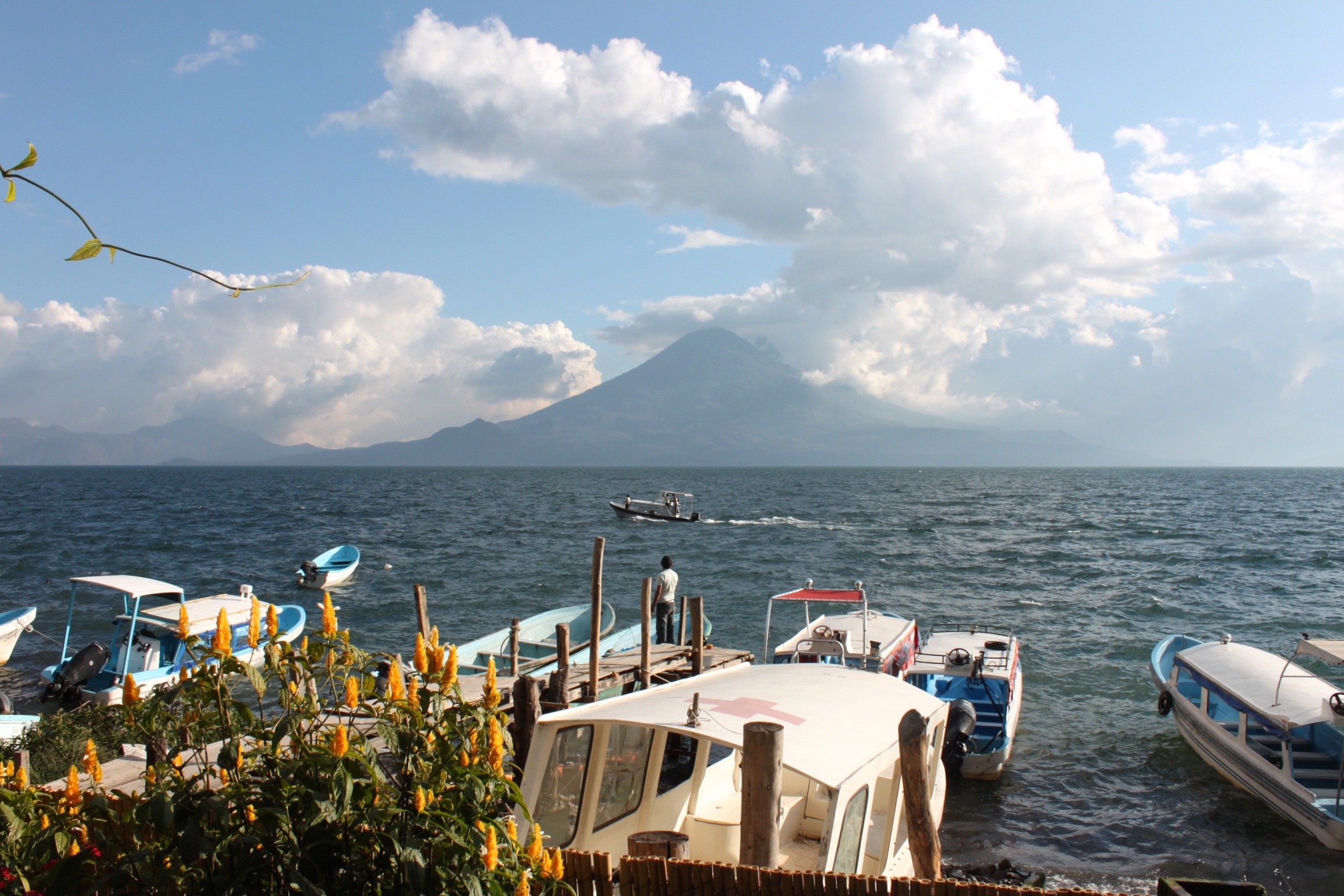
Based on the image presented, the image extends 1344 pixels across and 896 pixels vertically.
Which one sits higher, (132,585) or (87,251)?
(87,251)

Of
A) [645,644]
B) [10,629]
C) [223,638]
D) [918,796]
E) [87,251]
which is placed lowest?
[10,629]

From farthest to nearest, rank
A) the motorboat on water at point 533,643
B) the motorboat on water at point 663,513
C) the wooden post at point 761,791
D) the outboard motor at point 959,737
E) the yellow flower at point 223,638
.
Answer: the motorboat on water at point 663,513
the motorboat on water at point 533,643
the outboard motor at point 959,737
the wooden post at point 761,791
the yellow flower at point 223,638

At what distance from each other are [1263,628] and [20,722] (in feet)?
104

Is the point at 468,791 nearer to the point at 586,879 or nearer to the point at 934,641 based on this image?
the point at 586,879

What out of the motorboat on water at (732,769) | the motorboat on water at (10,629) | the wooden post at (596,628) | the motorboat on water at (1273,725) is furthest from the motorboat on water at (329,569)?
the motorboat on water at (1273,725)

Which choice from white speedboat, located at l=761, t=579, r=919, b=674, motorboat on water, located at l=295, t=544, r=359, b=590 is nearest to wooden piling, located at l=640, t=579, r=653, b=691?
white speedboat, located at l=761, t=579, r=919, b=674

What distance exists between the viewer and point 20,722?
13.4 meters

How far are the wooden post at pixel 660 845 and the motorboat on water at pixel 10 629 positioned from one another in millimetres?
22182

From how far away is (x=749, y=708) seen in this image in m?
7.13

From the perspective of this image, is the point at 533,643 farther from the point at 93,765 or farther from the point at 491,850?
the point at 491,850

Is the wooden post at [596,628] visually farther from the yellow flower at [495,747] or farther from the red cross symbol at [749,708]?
the yellow flower at [495,747]

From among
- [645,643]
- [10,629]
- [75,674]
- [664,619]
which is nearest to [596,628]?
[645,643]

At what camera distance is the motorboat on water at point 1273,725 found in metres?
11.4

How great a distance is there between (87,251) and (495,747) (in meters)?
2.56
